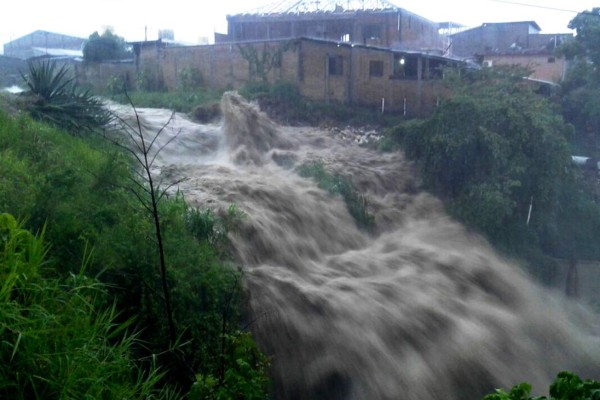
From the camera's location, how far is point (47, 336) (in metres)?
3.62

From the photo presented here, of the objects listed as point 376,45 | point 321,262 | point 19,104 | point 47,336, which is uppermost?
point 376,45

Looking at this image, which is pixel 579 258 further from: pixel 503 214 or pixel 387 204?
pixel 387 204

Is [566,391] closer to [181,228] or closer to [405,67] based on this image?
[181,228]

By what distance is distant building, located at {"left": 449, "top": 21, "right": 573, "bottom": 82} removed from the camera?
18.5 m

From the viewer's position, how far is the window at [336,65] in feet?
50.3

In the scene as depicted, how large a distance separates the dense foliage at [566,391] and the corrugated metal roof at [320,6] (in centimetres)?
1312

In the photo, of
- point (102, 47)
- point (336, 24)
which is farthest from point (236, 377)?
point (336, 24)

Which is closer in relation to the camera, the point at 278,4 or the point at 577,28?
the point at 278,4

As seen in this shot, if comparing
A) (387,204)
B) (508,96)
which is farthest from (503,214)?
(508,96)

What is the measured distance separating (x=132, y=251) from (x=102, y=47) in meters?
9.12

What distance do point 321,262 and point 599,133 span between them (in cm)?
Answer: 1046

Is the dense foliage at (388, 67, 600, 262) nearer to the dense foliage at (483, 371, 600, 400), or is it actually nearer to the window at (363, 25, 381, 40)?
the window at (363, 25, 381, 40)

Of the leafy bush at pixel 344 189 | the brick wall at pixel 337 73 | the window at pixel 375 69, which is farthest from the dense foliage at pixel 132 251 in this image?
the window at pixel 375 69

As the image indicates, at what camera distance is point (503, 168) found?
1253 cm
